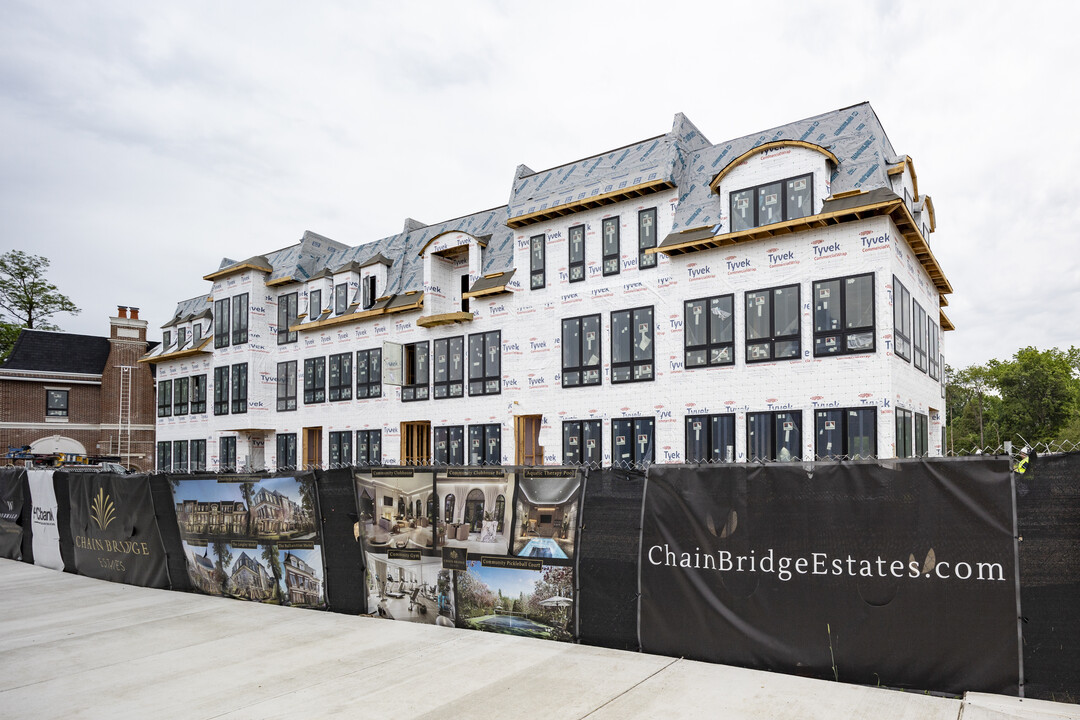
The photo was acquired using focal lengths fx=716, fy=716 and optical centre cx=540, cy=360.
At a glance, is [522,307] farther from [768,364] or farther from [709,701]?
[709,701]

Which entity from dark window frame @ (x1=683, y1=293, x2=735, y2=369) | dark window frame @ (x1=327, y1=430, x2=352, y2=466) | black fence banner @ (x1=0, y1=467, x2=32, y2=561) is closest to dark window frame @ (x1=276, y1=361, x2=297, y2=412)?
dark window frame @ (x1=327, y1=430, x2=352, y2=466)

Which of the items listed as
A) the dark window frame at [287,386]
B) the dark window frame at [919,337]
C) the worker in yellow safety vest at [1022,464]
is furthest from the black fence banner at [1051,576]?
the dark window frame at [287,386]

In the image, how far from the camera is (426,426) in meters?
30.1

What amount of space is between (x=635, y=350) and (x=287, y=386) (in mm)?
19267

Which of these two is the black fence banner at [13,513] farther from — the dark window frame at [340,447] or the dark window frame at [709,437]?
the dark window frame at [709,437]

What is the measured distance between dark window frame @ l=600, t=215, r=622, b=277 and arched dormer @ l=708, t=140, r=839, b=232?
3.71m

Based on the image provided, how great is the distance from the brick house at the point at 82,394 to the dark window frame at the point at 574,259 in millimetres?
32446

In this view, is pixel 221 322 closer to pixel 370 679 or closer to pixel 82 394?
pixel 82 394

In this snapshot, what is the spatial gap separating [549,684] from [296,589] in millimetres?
5715

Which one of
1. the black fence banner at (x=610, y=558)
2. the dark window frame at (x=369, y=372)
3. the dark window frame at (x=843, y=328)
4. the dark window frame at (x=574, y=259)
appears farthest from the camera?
the dark window frame at (x=369, y=372)

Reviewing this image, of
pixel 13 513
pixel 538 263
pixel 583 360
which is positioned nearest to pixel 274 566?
pixel 13 513

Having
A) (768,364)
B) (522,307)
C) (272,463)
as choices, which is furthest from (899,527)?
(272,463)

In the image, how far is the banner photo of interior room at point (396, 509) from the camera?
1020cm

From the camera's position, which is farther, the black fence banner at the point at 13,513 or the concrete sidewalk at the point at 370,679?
the black fence banner at the point at 13,513
